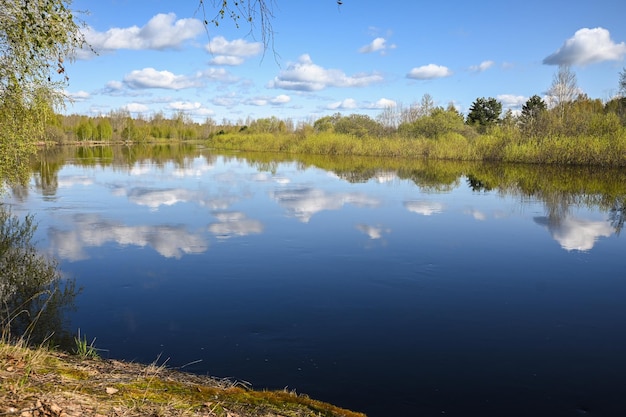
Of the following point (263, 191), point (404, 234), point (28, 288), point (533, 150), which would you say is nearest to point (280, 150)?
point (533, 150)

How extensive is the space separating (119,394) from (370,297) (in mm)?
4306

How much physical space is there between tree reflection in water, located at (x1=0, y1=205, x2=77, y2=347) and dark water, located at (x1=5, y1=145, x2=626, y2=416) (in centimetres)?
30

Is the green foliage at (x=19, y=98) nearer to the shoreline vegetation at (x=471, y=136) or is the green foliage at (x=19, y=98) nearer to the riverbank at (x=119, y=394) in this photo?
the shoreline vegetation at (x=471, y=136)

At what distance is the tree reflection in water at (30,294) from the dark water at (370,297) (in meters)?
0.30

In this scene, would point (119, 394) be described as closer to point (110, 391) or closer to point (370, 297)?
point (110, 391)

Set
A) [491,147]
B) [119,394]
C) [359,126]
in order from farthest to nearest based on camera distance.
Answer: [359,126], [491,147], [119,394]

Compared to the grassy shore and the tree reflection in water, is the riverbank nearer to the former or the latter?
the tree reflection in water

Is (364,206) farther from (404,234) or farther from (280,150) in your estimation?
(280,150)

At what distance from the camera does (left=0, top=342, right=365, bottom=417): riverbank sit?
3080 millimetres

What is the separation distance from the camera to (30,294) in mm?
7117

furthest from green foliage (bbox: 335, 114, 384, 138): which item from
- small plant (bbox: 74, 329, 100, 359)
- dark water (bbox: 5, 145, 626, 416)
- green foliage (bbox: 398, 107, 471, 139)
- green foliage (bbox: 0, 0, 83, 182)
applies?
A: small plant (bbox: 74, 329, 100, 359)

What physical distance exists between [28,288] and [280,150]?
175ft

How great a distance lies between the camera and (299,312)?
6.49 meters

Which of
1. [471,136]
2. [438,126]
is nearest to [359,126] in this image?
[438,126]
